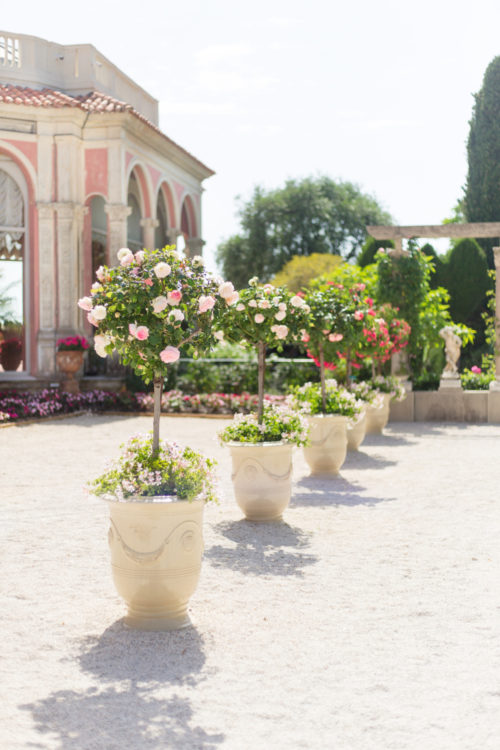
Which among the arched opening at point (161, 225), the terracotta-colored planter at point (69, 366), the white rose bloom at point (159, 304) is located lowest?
the terracotta-colored planter at point (69, 366)

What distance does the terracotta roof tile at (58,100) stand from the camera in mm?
16766

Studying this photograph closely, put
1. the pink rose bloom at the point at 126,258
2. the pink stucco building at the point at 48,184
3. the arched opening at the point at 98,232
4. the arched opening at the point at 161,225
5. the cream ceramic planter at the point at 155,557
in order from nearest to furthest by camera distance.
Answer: the cream ceramic planter at the point at 155,557 → the pink rose bloom at the point at 126,258 → the pink stucco building at the point at 48,184 → the arched opening at the point at 98,232 → the arched opening at the point at 161,225

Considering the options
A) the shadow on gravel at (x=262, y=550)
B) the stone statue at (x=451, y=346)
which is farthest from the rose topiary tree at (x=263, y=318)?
the stone statue at (x=451, y=346)

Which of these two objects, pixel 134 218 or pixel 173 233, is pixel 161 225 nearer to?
pixel 134 218

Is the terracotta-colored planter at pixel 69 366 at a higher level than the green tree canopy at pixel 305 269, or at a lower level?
lower

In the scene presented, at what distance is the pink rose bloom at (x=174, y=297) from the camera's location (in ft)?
14.6

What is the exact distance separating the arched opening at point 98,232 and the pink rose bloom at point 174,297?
15553 mm

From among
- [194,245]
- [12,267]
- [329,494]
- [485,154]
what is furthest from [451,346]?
[485,154]

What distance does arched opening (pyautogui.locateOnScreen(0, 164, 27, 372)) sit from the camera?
17.5m

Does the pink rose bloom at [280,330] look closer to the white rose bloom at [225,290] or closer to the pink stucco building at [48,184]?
the white rose bloom at [225,290]

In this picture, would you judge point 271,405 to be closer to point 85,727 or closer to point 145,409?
point 85,727

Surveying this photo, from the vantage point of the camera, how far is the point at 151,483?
14.3 ft

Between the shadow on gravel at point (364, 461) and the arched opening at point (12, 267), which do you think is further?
the arched opening at point (12, 267)

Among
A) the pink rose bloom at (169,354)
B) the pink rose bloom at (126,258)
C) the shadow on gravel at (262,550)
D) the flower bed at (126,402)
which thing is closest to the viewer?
the pink rose bloom at (169,354)
